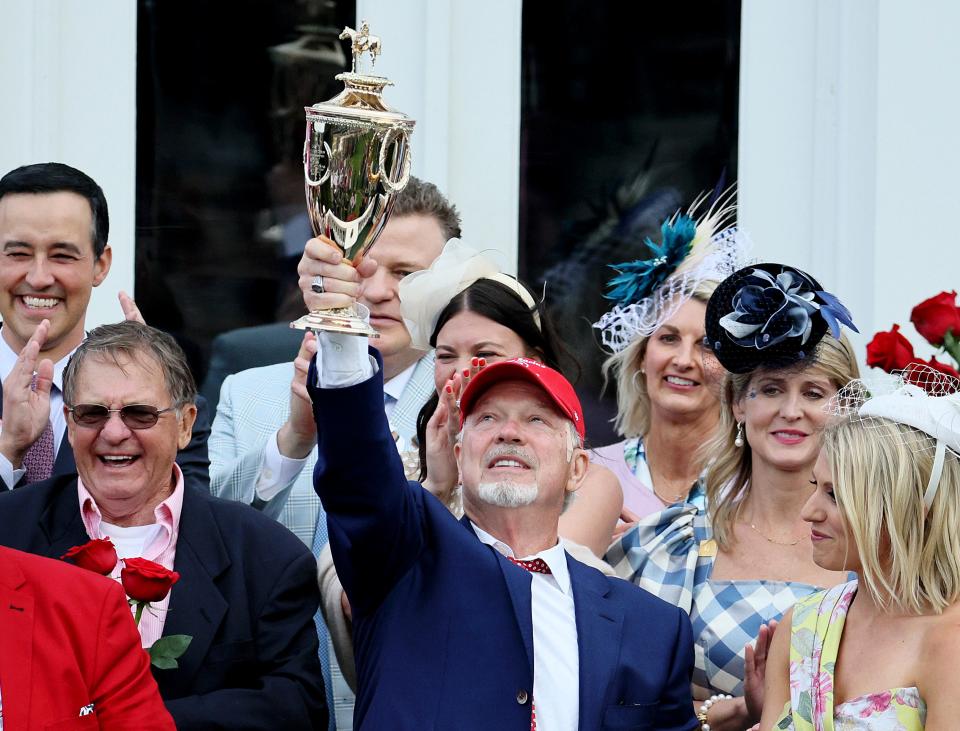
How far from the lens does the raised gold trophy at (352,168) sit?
9.87 feet

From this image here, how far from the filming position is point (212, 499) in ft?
13.5

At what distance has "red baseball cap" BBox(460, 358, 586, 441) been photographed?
3.87m

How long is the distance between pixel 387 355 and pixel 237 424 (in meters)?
0.43

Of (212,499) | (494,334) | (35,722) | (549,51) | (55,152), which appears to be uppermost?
(549,51)

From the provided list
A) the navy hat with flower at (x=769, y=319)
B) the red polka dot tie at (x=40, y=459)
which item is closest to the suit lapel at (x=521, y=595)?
the navy hat with flower at (x=769, y=319)

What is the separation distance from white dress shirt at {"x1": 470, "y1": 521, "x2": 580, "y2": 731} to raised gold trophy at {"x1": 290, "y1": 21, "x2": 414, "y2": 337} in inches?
36.5

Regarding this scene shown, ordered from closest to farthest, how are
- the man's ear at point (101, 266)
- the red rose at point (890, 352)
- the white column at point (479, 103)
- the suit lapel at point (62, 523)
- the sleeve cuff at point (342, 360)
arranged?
the sleeve cuff at point (342, 360), the suit lapel at point (62, 523), the red rose at point (890, 352), the man's ear at point (101, 266), the white column at point (479, 103)

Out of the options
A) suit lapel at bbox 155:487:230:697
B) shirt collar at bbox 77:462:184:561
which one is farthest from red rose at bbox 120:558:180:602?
shirt collar at bbox 77:462:184:561

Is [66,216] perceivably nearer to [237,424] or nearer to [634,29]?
[237,424]

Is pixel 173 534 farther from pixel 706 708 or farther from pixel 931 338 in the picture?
pixel 931 338

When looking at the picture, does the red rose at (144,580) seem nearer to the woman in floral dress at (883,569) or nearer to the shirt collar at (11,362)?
the shirt collar at (11,362)

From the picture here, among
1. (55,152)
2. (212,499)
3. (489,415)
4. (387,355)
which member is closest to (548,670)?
(489,415)

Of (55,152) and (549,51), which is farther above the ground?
(549,51)

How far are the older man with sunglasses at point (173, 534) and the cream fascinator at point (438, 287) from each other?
2.24ft
